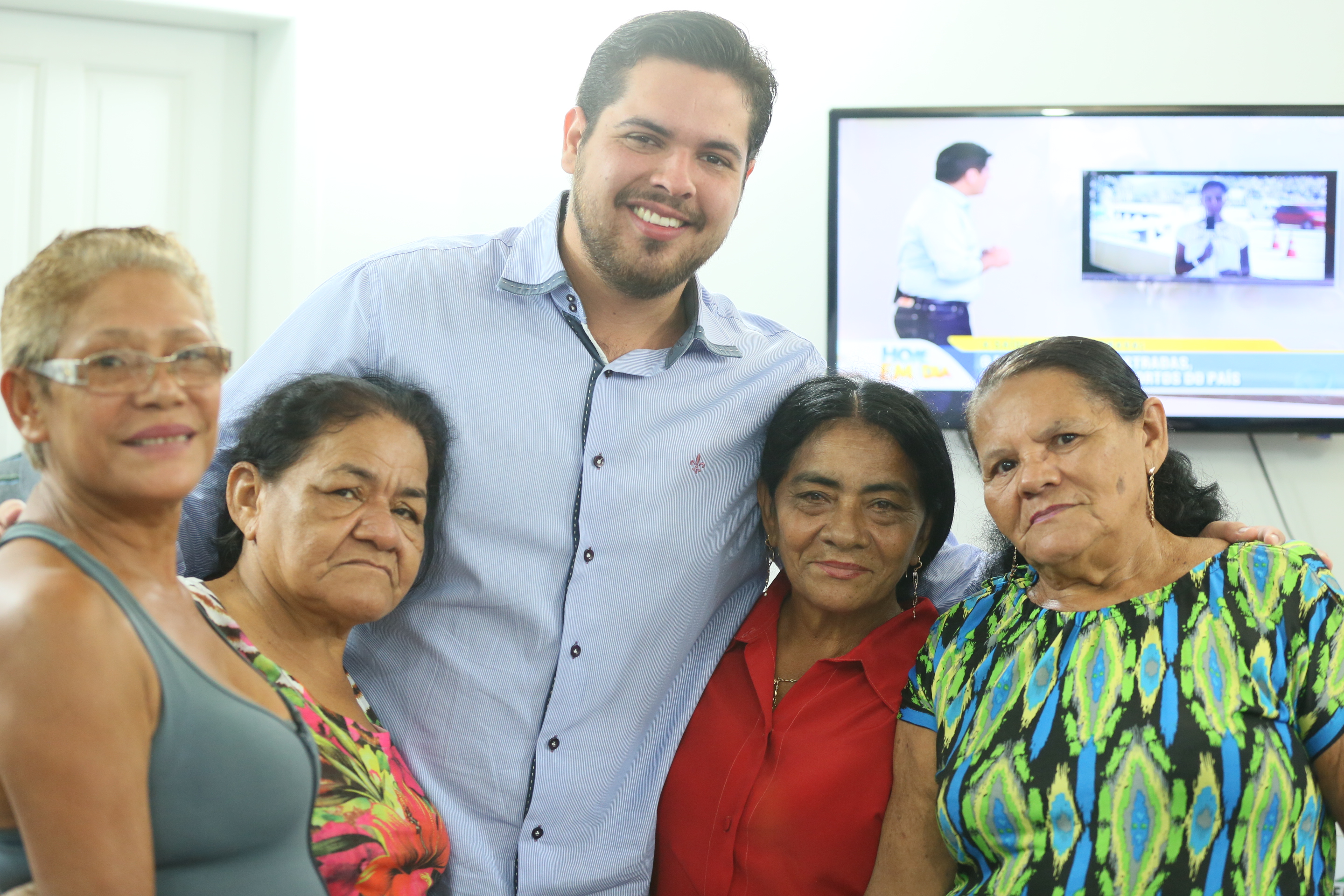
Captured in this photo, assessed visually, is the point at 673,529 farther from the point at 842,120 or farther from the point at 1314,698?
the point at 842,120

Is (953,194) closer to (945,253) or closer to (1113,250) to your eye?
(945,253)

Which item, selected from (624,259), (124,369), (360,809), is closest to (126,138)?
(624,259)

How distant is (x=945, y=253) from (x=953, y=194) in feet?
0.57

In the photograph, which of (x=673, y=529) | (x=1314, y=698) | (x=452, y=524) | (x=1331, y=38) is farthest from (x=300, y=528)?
(x=1331, y=38)

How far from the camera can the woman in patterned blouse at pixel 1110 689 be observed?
1.27 metres

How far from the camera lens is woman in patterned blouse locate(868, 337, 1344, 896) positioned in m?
1.27

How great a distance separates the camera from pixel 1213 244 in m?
3.20

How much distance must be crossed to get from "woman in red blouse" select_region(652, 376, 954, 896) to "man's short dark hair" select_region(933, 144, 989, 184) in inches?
64.9

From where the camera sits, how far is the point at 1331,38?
3.24m

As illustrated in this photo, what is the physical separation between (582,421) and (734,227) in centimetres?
189

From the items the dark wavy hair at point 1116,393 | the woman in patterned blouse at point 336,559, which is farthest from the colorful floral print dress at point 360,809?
the dark wavy hair at point 1116,393

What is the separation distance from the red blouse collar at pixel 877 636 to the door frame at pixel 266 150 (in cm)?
207

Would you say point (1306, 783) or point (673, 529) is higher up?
point (673, 529)

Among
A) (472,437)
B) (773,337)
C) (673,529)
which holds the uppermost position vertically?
(773,337)
